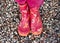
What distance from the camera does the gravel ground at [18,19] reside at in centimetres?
138

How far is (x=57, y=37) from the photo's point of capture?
1382mm

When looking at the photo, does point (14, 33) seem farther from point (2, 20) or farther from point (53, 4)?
point (53, 4)

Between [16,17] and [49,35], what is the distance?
0.32m

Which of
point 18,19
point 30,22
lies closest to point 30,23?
point 30,22

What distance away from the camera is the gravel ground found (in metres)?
1.38

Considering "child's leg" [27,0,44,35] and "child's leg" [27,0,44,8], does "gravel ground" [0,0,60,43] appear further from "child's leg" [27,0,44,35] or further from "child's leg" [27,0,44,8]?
"child's leg" [27,0,44,8]

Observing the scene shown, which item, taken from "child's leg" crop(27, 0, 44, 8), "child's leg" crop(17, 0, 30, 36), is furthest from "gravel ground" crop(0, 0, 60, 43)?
"child's leg" crop(27, 0, 44, 8)

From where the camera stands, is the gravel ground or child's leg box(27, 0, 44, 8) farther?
the gravel ground

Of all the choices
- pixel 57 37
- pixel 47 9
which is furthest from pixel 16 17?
pixel 57 37

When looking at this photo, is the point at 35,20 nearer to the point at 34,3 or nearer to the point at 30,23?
the point at 30,23

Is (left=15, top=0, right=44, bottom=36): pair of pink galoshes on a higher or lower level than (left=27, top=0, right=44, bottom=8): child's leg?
lower

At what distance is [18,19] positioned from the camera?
1.50m

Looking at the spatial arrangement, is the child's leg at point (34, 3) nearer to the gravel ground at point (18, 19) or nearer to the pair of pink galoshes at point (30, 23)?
the pair of pink galoshes at point (30, 23)

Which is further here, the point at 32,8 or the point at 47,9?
Result: the point at 47,9
